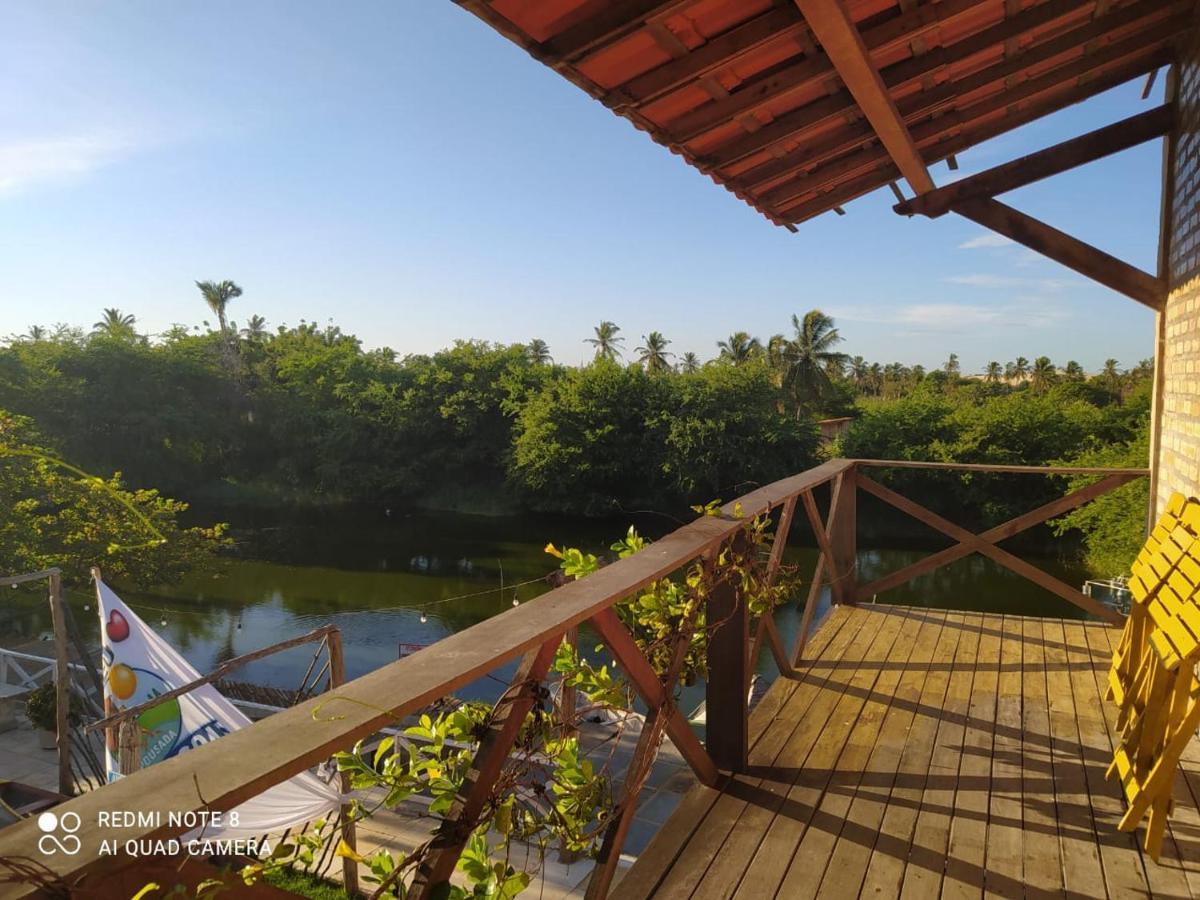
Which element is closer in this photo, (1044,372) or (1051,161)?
(1051,161)

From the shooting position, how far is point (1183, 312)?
3195mm

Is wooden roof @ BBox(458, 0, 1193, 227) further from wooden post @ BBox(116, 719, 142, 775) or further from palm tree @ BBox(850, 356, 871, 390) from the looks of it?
palm tree @ BBox(850, 356, 871, 390)

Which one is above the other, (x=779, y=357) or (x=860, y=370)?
(x=779, y=357)

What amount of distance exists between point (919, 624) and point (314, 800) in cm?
452

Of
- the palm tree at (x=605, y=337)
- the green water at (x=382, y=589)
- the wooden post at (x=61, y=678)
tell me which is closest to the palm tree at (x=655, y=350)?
the palm tree at (x=605, y=337)

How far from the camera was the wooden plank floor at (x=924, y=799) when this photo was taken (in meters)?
1.89

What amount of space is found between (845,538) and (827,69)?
2.87 m

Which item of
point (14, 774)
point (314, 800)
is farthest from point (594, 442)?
point (314, 800)

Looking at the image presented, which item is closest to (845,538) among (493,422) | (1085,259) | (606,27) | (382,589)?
(1085,259)

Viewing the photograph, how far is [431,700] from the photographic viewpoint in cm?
102

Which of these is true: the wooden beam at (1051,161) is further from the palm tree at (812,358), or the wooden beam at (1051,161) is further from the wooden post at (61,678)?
the palm tree at (812,358)

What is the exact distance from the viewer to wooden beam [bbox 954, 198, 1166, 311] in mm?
3650

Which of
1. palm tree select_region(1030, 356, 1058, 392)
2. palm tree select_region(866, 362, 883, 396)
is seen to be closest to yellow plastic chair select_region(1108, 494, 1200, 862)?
palm tree select_region(1030, 356, 1058, 392)

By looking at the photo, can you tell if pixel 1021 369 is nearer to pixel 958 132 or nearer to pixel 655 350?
pixel 655 350
